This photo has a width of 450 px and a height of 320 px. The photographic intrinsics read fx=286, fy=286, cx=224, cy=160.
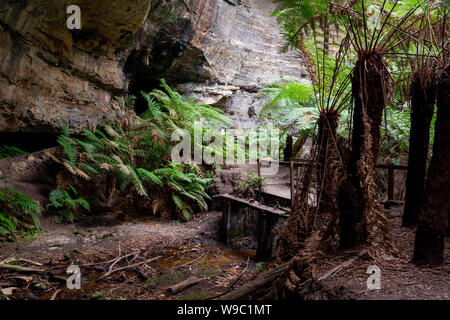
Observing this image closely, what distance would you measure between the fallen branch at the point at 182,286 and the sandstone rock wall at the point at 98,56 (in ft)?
11.3

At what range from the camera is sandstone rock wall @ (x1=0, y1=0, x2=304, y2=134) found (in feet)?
15.2

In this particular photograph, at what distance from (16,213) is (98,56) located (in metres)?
3.61

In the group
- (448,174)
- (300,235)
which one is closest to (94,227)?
(300,235)

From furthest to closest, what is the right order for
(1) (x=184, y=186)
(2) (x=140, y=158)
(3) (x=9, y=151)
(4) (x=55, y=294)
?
(2) (x=140, y=158) → (1) (x=184, y=186) → (3) (x=9, y=151) → (4) (x=55, y=294)

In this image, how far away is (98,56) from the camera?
20.2 ft

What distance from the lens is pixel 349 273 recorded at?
6.59ft

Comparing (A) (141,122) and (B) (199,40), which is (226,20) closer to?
(B) (199,40)

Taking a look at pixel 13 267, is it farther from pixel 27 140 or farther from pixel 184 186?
pixel 27 140

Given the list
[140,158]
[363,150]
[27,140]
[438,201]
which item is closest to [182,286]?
[363,150]

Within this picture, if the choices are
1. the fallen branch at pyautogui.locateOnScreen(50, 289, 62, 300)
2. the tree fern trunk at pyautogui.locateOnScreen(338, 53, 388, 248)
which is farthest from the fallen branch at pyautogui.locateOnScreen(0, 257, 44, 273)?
the tree fern trunk at pyautogui.locateOnScreen(338, 53, 388, 248)

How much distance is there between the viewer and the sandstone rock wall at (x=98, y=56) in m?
4.63

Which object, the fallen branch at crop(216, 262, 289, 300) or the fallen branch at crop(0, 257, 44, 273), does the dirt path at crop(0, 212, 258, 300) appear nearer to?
the fallen branch at crop(0, 257, 44, 273)

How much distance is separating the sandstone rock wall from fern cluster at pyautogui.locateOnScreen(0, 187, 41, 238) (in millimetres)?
1503

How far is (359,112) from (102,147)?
189 inches
